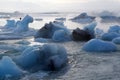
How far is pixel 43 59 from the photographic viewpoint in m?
10.2

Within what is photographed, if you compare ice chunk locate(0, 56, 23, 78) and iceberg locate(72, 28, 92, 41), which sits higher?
ice chunk locate(0, 56, 23, 78)

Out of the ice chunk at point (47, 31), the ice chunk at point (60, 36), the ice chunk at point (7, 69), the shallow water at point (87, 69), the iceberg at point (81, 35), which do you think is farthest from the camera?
the ice chunk at point (47, 31)

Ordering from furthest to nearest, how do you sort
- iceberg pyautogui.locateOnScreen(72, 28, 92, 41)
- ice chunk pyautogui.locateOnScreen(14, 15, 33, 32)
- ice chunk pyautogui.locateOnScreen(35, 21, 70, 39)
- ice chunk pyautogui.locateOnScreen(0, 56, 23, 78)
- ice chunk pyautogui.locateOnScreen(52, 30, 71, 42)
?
1. ice chunk pyautogui.locateOnScreen(14, 15, 33, 32)
2. ice chunk pyautogui.locateOnScreen(35, 21, 70, 39)
3. iceberg pyautogui.locateOnScreen(72, 28, 92, 41)
4. ice chunk pyautogui.locateOnScreen(52, 30, 71, 42)
5. ice chunk pyautogui.locateOnScreen(0, 56, 23, 78)

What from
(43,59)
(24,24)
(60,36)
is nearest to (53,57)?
(43,59)

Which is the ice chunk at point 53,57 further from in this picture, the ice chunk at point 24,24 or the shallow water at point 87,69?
the ice chunk at point 24,24

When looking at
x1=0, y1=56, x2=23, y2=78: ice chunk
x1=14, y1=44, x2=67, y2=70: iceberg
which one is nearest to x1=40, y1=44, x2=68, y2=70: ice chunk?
x1=14, y1=44, x2=67, y2=70: iceberg

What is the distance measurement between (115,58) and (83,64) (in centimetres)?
151

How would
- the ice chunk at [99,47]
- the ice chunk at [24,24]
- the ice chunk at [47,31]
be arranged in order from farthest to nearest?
the ice chunk at [24,24] < the ice chunk at [47,31] < the ice chunk at [99,47]

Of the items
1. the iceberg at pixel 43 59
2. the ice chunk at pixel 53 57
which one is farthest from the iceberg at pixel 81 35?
the iceberg at pixel 43 59

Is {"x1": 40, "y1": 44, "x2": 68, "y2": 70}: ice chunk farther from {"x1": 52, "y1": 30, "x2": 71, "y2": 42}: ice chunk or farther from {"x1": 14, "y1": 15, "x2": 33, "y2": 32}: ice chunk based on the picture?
{"x1": 14, "y1": 15, "x2": 33, "y2": 32}: ice chunk

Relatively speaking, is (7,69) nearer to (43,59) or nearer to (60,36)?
(43,59)

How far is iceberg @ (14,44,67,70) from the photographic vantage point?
388 inches

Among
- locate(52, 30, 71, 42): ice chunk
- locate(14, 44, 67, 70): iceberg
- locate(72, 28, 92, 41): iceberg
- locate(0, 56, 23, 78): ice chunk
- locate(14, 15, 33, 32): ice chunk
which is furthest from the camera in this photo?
locate(14, 15, 33, 32): ice chunk

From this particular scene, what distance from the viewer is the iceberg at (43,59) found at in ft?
32.3
